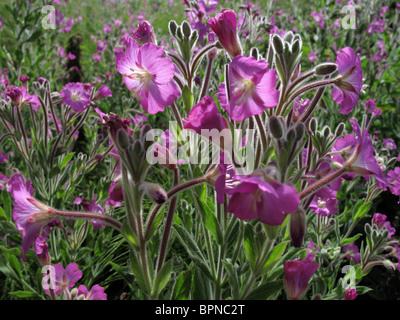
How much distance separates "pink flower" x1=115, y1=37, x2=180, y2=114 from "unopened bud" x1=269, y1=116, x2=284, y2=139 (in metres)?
0.34

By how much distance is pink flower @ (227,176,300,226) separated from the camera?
0.69 m

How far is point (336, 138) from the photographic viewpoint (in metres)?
1.14

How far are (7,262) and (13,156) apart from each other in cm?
139

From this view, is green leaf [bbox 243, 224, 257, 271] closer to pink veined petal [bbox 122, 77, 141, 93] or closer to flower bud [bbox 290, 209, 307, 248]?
flower bud [bbox 290, 209, 307, 248]

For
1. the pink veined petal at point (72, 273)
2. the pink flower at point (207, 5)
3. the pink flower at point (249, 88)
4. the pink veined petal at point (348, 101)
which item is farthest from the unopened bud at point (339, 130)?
the pink flower at point (207, 5)

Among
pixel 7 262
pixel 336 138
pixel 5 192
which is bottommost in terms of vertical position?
pixel 7 262

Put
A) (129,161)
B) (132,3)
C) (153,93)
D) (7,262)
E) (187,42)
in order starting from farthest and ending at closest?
(132,3), (7,262), (187,42), (153,93), (129,161)

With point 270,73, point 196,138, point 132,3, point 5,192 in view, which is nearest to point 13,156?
point 5,192

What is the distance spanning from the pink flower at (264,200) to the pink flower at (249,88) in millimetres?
203

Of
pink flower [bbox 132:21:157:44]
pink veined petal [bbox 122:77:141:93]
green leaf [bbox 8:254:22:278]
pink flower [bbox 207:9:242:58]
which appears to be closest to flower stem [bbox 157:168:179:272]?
pink veined petal [bbox 122:77:141:93]

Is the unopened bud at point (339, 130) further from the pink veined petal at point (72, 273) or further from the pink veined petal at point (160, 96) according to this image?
the pink veined petal at point (72, 273)

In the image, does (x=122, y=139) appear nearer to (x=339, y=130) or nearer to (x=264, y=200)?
(x=264, y=200)

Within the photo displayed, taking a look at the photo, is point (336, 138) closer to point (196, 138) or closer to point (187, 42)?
point (196, 138)

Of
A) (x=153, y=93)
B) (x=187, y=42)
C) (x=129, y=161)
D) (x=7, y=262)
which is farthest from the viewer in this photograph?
(x=7, y=262)
